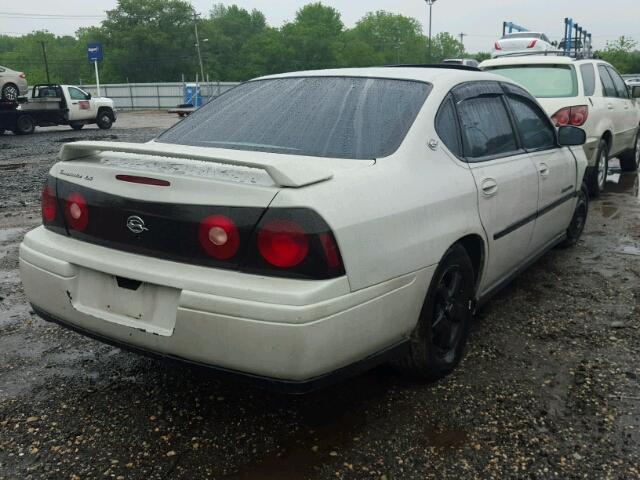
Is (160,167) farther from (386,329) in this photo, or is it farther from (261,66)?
(261,66)

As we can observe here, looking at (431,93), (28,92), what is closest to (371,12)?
(28,92)

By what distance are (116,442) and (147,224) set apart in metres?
0.90

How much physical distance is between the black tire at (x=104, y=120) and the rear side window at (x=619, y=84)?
20012mm

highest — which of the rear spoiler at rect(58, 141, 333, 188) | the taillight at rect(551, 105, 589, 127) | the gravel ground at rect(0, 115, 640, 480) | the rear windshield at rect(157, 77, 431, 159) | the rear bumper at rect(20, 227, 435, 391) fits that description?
the rear windshield at rect(157, 77, 431, 159)

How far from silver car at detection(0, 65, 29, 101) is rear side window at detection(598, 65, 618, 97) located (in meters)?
19.6

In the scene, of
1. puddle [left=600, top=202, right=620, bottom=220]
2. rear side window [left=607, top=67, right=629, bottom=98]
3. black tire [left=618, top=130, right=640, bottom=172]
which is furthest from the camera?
black tire [left=618, top=130, right=640, bottom=172]

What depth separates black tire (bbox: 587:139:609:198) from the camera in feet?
24.0

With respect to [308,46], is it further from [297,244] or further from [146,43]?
[297,244]

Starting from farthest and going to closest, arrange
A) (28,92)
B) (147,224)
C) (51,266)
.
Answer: (28,92), (51,266), (147,224)

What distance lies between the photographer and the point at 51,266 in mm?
2520

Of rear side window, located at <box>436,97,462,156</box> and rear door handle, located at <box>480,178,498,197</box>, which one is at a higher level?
rear side window, located at <box>436,97,462,156</box>

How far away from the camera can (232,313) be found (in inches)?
81.7

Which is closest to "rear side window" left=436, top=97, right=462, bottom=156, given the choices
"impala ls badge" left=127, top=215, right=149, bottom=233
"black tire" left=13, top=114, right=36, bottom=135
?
"impala ls badge" left=127, top=215, right=149, bottom=233

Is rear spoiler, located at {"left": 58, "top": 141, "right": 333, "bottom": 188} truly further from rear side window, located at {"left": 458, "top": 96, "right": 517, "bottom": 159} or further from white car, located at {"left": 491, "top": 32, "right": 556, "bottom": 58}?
white car, located at {"left": 491, "top": 32, "right": 556, "bottom": 58}
